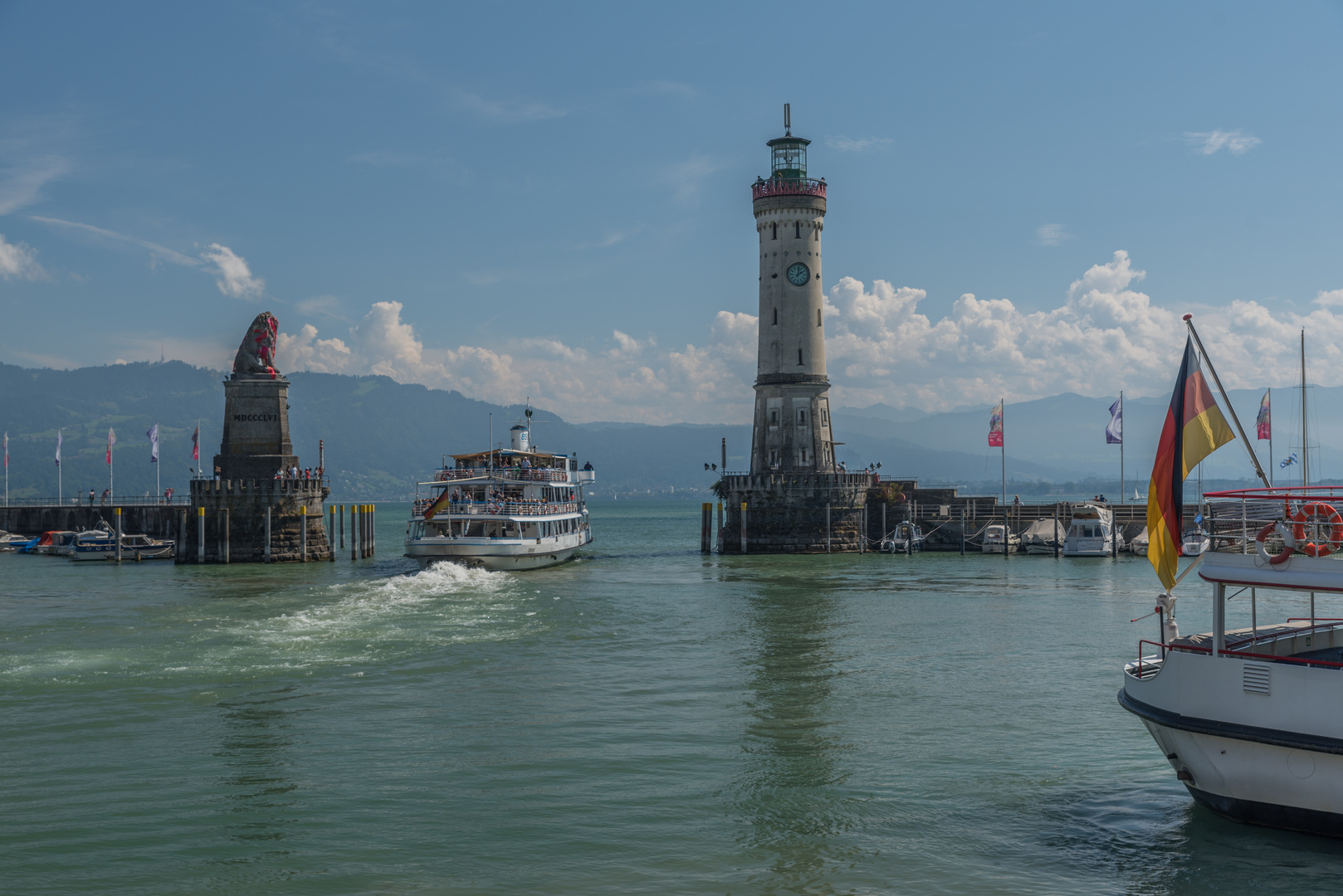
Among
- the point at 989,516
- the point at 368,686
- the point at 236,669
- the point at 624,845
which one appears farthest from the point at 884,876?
the point at 989,516

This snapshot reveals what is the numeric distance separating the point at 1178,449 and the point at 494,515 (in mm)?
46715

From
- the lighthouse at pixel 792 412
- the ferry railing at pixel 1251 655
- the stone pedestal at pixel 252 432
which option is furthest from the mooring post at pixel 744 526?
the ferry railing at pixel 1251 655

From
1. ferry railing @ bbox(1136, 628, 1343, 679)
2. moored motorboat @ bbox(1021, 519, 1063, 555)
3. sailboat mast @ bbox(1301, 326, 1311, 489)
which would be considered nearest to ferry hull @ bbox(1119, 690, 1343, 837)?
ferry railing @ bbox(1136, 628, 1343, 679)

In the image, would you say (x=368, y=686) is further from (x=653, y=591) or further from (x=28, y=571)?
(x=28, y=571)

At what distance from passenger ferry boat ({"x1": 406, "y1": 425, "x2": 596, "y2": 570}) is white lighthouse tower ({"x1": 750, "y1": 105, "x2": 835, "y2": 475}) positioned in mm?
18234

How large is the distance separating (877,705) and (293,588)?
3594cm

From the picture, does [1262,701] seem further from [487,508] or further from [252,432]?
[252,432]

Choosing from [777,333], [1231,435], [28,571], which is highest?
[777,333]

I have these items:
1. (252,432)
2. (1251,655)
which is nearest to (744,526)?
(252,432)

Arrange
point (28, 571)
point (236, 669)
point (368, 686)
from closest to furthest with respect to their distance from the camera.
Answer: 1. point (368, 686)
2. point (236, 669)
3. point (28, 571)

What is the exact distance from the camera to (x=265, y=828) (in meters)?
16.5

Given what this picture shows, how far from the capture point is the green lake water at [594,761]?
48.4 feet

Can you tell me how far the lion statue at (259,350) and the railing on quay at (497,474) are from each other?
56.0 feet

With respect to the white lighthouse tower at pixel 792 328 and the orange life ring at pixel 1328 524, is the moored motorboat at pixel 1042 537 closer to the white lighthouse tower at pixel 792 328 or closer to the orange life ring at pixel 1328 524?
the white lighthouse tower at pixel 792 328
